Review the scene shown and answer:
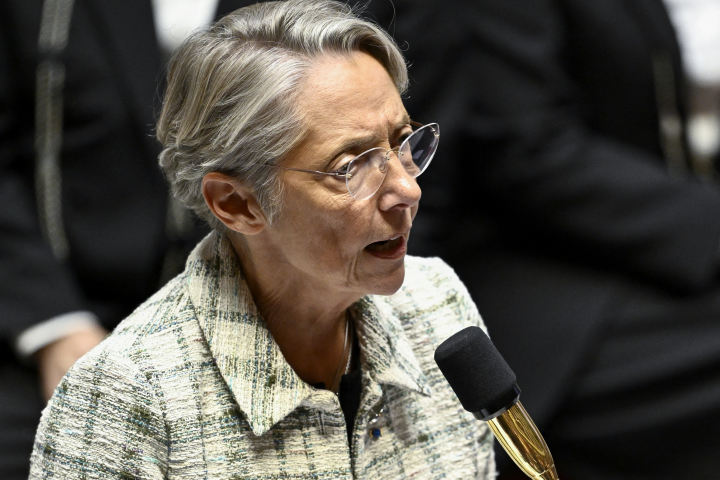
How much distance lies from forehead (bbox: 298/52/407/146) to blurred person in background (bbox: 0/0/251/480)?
0.71 m

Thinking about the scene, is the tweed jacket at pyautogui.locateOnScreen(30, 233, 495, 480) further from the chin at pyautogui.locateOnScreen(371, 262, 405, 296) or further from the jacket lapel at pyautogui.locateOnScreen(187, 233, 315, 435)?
the chin at pyautogui.locateOnScreen(371, 262, 405, 296)

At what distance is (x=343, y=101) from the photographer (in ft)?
3.40

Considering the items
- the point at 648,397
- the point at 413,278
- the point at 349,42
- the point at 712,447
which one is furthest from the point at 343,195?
the point at 712,447

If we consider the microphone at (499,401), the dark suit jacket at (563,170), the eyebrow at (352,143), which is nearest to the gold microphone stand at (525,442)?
the microphone at (499,401)

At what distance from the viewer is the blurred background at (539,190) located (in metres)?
1.73

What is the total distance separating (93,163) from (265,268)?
0.73 m

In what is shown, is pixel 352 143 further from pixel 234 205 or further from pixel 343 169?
pixel 234 205

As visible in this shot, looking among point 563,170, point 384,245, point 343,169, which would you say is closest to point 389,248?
point 384,245

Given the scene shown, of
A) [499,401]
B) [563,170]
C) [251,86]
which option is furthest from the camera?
[563,170]

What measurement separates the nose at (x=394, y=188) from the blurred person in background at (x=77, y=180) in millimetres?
748

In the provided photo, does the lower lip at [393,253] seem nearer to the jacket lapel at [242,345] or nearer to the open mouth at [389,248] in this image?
the open mouth at [389,248]

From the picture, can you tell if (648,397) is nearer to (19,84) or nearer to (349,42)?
(349,42)

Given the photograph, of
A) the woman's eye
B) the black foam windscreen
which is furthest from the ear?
the black foam windscreen

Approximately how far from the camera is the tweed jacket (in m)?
1.03
